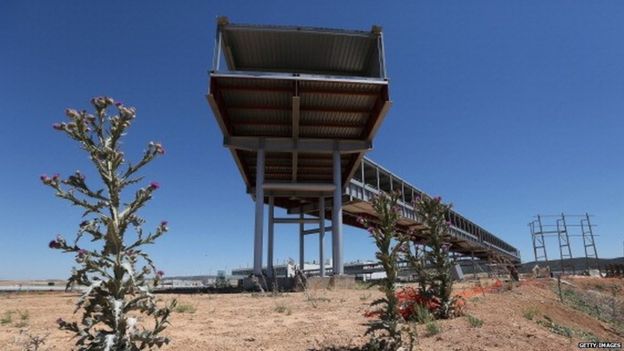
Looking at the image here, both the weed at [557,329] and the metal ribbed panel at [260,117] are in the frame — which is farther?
the metal ribbed panel at [260,117]

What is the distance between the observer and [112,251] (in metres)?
4.01

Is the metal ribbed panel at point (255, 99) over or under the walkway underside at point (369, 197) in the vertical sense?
over

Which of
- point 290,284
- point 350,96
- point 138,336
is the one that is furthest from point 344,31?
point 138,336

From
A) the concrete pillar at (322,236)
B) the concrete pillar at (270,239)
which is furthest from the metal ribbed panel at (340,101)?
the concrete pillar at (270,239)

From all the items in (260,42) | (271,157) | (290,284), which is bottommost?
(290,284)

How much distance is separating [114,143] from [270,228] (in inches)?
1313

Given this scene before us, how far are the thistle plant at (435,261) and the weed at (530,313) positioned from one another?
167cm

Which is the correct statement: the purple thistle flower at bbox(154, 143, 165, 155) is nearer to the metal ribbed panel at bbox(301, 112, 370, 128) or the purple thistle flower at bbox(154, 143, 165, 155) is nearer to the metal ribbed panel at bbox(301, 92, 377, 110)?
the metal ribbed panel at bbox(301, 92, 377, 110)

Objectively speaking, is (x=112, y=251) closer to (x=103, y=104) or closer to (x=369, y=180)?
(x=103, y=104)

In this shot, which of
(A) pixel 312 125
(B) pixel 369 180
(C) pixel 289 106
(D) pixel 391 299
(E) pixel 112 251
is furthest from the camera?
(B) pixel 369 180

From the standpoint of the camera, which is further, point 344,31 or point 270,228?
point 270,228

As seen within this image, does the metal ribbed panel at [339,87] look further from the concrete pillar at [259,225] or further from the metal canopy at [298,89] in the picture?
the concrete pillar at [259,225]

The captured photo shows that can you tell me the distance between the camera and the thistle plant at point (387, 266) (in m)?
5.76

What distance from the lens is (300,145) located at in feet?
101
